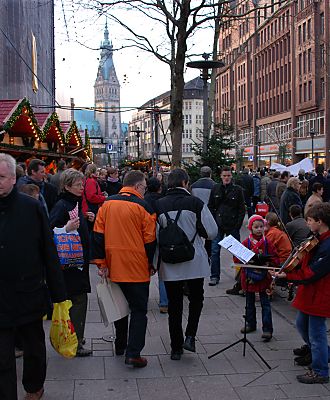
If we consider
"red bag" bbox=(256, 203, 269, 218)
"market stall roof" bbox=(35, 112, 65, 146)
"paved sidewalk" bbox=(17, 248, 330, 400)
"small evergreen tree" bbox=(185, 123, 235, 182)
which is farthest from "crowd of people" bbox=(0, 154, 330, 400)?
"market stall roof" bbox=(35, 112, 65, 146)

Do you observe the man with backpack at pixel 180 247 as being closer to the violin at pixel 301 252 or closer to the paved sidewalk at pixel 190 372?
the paved sidewalk at pixel 190 372

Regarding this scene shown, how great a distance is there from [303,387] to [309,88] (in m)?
56.4

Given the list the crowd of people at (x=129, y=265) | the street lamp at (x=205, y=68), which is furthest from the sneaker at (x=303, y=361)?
the street lamp at (x=205, y=68)

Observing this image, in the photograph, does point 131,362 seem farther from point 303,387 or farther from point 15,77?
point 15,77

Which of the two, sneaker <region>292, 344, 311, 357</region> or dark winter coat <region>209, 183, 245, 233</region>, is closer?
sneaker <region>292, 344, 311, 357</region>

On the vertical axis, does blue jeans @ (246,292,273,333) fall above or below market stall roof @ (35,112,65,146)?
below

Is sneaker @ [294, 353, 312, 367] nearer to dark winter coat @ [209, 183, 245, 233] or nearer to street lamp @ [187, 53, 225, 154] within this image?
dark winter coat @ [209, 183, 245, 233]

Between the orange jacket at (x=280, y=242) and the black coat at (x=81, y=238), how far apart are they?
8.17 feet

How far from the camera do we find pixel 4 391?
3.98 m

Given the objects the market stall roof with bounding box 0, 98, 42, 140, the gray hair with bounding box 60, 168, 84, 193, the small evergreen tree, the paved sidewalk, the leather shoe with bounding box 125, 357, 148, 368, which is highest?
the market stall roof with bounding box 0, 98, 42, 140

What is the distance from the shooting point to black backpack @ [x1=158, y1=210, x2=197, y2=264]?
554 cm

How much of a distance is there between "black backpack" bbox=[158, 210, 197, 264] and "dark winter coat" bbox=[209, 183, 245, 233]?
379cm

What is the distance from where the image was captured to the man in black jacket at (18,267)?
13.1 ft

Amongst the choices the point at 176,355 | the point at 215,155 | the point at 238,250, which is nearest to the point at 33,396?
the point at 176,355
